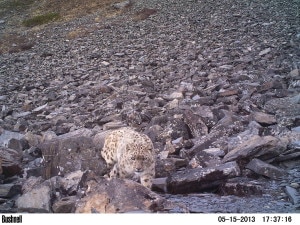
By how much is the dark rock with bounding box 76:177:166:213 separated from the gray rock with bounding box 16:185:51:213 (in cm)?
52

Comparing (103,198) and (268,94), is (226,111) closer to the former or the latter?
(268,94)

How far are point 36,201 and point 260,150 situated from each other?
325 centimetres

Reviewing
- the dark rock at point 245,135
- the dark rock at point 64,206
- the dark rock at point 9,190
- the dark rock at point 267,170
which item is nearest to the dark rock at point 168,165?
the dark rock at point 245,135

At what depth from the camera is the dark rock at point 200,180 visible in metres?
5.78

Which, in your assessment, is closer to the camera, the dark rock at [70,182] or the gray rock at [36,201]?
the gray rock at [36,201]

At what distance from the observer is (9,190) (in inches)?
242

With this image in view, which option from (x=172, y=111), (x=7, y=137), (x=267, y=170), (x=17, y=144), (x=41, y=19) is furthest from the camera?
(x=41, y=19)

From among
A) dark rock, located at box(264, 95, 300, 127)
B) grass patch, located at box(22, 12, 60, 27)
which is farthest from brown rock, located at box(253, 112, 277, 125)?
grass patch, located at box(22, 12, 60, 27)

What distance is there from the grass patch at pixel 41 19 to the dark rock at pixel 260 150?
23.0m

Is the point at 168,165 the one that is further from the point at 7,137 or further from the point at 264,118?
the point at 7,137

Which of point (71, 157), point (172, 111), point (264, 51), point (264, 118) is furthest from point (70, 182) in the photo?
point (264, 51)

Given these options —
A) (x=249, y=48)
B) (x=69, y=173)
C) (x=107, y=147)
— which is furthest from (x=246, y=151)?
(x=249, y=48)

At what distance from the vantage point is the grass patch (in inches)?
1074

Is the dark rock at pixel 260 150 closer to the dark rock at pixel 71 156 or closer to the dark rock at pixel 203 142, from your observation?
the dark rock at pixel 203 142
